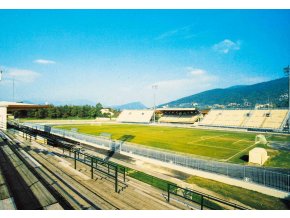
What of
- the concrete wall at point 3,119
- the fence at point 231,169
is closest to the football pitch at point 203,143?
the fence at point 231,169

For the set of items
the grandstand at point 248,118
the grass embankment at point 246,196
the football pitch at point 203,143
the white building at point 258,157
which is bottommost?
the grass embankment at point 246,196

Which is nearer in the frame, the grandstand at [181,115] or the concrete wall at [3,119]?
the concrete wall at [3,119]

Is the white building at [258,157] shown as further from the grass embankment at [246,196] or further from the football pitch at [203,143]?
the grass embankment at [246,196]

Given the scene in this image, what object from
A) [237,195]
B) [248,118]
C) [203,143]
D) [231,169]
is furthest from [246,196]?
[248,118]

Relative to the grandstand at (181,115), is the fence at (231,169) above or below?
below

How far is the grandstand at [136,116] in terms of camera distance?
71.4 metres

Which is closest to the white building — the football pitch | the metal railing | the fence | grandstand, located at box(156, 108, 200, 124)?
the football pitch

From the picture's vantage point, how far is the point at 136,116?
2980 inches

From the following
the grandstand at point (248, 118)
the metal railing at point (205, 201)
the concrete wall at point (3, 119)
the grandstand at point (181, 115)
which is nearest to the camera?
the metal railing at point (205, 201)

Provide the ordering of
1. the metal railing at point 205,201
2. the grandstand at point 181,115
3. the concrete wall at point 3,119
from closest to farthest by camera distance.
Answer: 1. the metal railing at point 205,201
2. the concrete wall at point 3,119
3. the grandstand at point 181,115

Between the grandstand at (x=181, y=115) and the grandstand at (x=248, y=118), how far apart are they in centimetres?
636

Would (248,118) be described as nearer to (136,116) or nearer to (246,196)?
(136,116)

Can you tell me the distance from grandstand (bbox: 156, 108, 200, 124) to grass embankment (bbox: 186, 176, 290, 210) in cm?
5163
